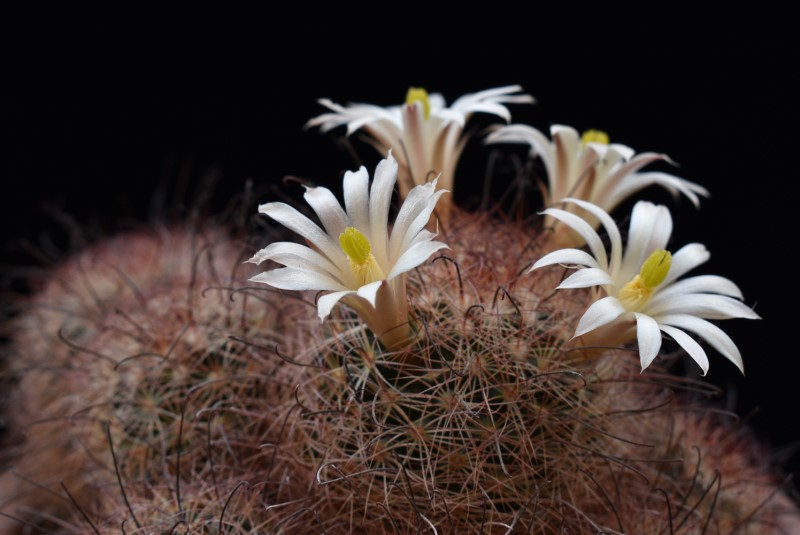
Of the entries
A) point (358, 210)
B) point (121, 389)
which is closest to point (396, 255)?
point (358, 210)

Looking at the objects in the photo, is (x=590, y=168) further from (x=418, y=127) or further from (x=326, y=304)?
(x=326, y=304)

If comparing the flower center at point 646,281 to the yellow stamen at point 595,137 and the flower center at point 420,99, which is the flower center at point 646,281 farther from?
the flower center at point 420,99

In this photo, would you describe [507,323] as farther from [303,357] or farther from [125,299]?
[125,299]

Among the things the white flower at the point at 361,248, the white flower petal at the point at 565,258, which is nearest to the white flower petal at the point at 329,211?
the white flower at the point at 361,248

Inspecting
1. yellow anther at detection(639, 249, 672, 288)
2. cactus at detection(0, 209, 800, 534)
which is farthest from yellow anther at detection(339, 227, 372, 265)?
yellow anther at detection(639, 249, 672, 288)

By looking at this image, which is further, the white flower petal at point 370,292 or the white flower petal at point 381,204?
the white flower petal at point 381,204

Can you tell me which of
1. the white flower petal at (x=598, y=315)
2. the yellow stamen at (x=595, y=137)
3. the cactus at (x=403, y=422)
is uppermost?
the yellow stamen at (x=595, y=137)

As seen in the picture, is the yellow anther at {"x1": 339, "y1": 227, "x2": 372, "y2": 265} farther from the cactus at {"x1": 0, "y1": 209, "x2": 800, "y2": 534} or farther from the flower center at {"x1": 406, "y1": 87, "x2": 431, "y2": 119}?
the flower center at {"x1": 406, "y1": 87, "x2": 431, "y2": 119}
